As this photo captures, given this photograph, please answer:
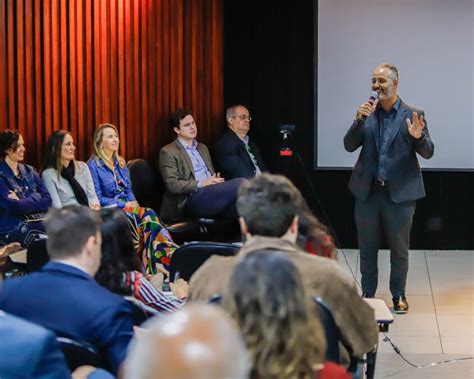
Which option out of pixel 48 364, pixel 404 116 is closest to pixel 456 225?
pixel 404 116

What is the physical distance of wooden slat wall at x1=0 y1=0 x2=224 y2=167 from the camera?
21.7 feet

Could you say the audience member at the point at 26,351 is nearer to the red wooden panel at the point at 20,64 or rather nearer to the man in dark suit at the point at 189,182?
the red wooden panel at the point at 20,64

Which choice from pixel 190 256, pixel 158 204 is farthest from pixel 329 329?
pixel 158 204

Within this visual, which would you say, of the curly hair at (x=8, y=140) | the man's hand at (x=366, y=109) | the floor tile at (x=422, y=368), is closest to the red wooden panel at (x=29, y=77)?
the curly hair at (x=8, y=140)

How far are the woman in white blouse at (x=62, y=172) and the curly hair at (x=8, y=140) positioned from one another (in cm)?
47

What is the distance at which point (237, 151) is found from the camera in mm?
8352

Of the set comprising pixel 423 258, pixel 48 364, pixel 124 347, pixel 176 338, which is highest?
pixel 176 338

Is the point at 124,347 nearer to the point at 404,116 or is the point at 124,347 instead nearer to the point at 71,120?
the point at 404,116

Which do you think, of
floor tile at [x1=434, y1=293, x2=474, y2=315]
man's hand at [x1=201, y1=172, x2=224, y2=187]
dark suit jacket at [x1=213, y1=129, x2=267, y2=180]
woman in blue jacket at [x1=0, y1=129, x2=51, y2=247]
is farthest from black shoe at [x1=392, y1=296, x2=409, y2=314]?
woman in blue jacket at [x1=0, y1=129, x2=51, y2=247]

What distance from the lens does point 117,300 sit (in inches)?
113

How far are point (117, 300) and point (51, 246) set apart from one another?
0.27 meters

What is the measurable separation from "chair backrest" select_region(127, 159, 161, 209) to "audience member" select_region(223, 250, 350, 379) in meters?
5.69

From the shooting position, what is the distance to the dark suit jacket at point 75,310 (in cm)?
281

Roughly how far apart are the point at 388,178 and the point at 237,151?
2.34 meters
